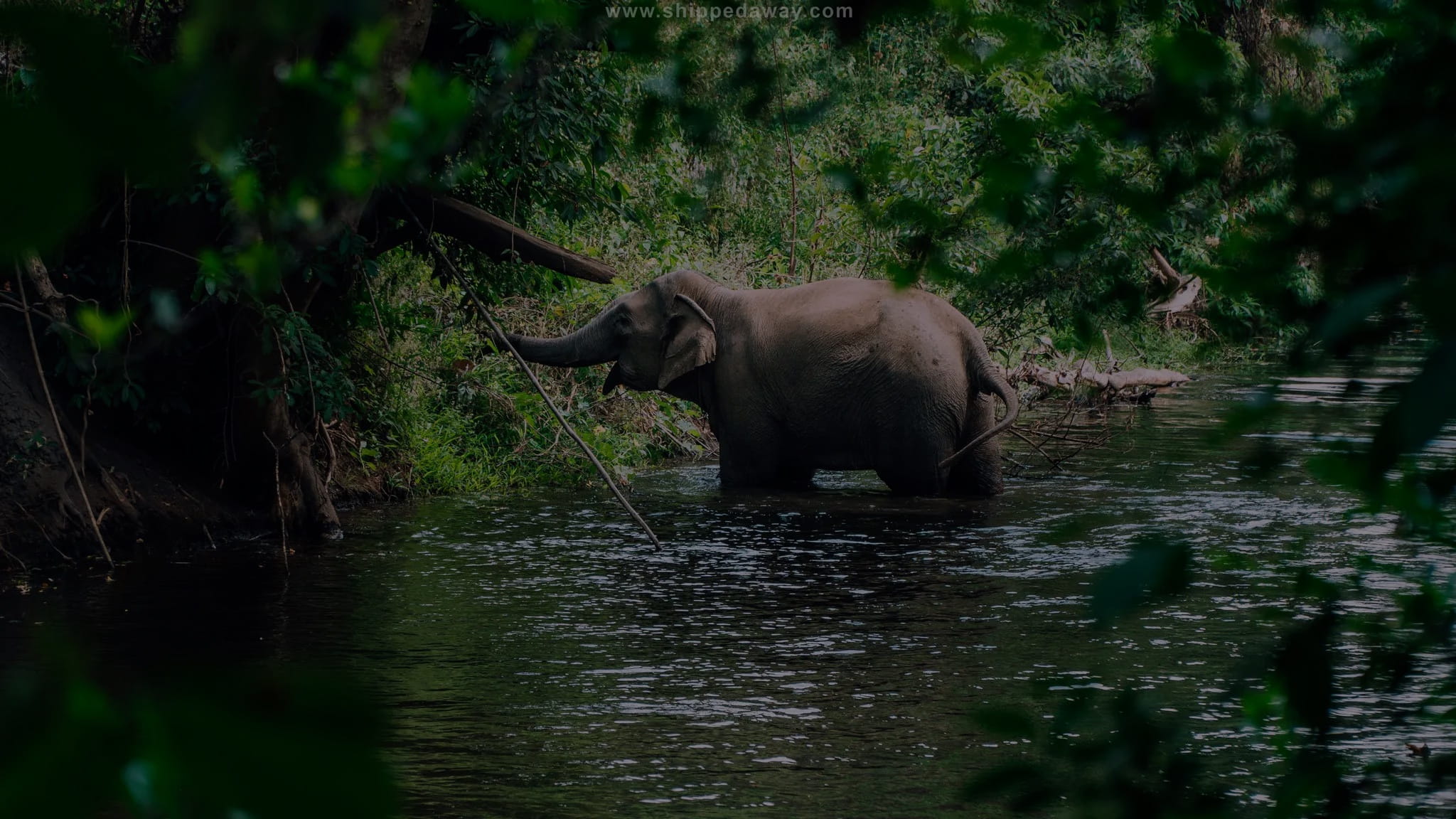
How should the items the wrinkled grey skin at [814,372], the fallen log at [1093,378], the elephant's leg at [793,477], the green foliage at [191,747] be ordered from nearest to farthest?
the green foliage at [191,747], the wrinkled grey skin at [814,372], the elephant's leg at [793,477], the fallen log at [1093,378]

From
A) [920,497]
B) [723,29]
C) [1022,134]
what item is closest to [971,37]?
[1022,134]

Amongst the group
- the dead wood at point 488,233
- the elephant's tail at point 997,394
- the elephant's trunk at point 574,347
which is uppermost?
the dead wood at point 488,233

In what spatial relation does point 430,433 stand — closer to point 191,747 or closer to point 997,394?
point 997,394

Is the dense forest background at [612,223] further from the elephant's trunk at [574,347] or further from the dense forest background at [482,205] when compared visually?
the elephant's trunk at [574,347]

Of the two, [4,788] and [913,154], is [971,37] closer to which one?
[4,788]

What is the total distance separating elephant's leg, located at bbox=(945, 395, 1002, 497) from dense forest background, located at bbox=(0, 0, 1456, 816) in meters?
1.73

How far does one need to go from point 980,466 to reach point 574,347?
11.1 ft

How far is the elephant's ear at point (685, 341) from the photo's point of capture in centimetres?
1191

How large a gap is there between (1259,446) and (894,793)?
10.3ft

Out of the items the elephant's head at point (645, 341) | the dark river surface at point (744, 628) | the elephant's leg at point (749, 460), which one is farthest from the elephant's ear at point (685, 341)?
the dark river surface at point (744, 628)

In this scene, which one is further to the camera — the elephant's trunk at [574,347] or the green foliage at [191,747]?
the elephant's trunk at [574,347]

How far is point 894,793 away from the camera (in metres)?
4.95

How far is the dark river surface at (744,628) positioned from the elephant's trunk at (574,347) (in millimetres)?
1246

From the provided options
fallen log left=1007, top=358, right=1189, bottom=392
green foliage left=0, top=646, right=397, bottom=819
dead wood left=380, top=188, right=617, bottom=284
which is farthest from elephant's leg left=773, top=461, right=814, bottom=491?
green foliage left=0, top=646, right=397, bottom=819
